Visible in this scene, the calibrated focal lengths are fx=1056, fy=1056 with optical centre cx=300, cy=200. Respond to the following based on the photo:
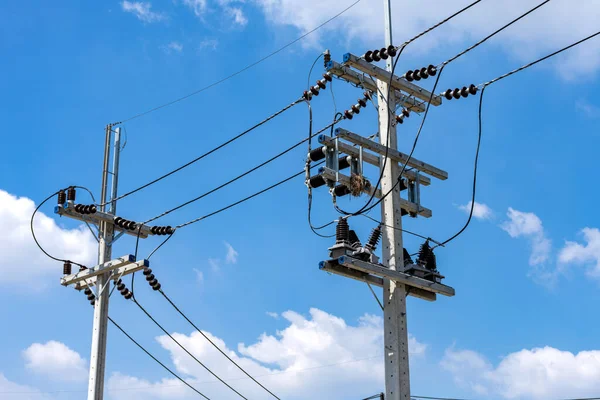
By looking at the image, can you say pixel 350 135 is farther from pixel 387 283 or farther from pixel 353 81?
pixel 387 283

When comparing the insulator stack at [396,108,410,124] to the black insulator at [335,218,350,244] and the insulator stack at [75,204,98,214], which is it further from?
the insulator stack at [75,204,98,214]

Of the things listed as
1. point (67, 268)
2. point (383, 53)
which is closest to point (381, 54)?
point (383, 53)

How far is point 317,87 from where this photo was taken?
1672cm

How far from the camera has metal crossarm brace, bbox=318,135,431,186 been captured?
50.8 feet

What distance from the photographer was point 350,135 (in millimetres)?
15391

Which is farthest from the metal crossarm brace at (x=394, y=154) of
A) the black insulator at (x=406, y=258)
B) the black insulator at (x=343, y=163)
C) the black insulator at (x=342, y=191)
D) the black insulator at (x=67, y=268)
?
the black insulator at (x=67, y=268)

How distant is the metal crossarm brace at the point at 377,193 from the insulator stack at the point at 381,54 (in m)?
1.84

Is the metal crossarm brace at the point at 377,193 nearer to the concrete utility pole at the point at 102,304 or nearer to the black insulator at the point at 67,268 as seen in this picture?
the concrete utility pole at the point at 102,304

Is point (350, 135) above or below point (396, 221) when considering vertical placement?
above

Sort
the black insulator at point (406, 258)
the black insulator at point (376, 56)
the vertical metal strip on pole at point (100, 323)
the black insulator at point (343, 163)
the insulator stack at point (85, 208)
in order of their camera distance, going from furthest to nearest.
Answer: the insulator stack at point (85, 208), the vertical metal strip on pole at point (100, 323), the black insulator at point (376, 56), the black insulator at point (343, 163), the black insulator at point (406, 258)

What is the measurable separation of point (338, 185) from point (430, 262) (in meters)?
1.75

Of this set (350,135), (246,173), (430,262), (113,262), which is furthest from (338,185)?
(113,262)

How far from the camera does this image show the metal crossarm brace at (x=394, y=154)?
15.4 meters

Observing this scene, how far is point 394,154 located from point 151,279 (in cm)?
679
